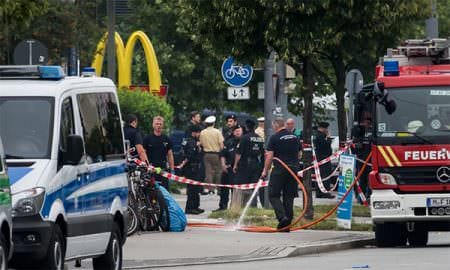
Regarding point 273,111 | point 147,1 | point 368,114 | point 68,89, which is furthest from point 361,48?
point 147,1

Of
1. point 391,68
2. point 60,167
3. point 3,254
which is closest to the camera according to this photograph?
point 3,254

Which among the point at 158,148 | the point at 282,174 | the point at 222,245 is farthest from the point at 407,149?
the point at 158,148

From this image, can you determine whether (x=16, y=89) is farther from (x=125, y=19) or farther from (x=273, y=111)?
(x=125, y=19)

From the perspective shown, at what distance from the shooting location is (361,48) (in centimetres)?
3009

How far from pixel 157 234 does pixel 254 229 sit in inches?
76.1

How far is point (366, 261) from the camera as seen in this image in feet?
63.9

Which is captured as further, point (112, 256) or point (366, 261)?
point (366, 261)

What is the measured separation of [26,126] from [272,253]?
6.58 meters

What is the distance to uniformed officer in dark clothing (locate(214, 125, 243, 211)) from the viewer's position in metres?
29.8

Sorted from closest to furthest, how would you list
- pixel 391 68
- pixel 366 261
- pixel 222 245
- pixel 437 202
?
pixel 366 261, pixel 222 245, pixel 437 202, pixel 391 68

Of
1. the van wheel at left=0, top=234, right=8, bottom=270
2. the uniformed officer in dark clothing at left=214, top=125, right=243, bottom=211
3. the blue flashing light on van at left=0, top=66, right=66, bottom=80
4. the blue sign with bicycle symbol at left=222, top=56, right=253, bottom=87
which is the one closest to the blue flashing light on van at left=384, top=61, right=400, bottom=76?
the blue sign with bicycle symbol at left=222, top=56, right=253, bottom=87

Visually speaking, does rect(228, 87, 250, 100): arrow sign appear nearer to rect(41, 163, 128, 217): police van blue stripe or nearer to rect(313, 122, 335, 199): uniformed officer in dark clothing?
rect(313, 122, 335, 199): uniformed officer in dark clothing

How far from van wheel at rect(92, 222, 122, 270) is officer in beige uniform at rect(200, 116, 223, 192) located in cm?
1372

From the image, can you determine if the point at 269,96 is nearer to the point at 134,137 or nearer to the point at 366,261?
the point at 134,137
